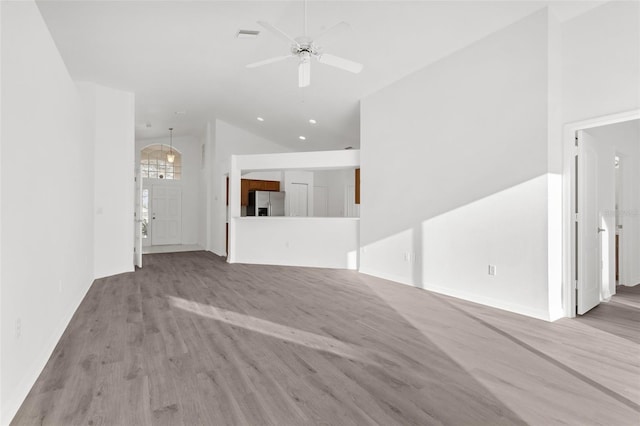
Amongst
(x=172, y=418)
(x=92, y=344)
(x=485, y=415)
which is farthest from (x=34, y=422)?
(x=485, y=415)

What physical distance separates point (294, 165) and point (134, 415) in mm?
5783

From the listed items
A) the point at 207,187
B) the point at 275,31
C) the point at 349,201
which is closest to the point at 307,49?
the point at 275,31

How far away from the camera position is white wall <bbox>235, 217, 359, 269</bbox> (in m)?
6.87

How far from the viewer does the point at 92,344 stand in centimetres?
287

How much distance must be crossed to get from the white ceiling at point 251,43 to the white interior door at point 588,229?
1.54m

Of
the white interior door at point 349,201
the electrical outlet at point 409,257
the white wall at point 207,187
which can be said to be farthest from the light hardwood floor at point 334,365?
the white interior door at point 349,201

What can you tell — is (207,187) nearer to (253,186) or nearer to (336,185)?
(253,186)

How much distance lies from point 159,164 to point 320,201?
5461 millimetres

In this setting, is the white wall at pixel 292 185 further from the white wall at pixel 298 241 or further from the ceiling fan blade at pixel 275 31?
the ceiling fan blade at pixel 275 31

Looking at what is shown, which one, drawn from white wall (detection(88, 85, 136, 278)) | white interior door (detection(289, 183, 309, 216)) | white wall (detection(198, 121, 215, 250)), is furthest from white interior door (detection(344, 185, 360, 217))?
white wall (detection(88, 85, 136, 278))

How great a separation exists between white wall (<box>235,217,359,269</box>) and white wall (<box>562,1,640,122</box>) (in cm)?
405

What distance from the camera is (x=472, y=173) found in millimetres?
Result: 4344

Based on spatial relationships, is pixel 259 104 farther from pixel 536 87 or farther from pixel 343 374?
pixel 343 374

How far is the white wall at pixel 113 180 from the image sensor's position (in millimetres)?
5965
